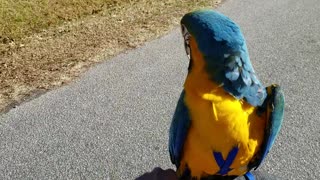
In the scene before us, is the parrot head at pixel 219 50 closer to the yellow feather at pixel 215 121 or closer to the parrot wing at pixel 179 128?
the yellow feather at pixel 215 121

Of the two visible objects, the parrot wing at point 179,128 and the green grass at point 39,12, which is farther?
the green grass at point 39,12

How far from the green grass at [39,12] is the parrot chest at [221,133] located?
3485mm

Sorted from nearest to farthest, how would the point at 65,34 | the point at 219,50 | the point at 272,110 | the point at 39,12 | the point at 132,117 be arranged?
the point at 219,50
the point at 272,110
the point at 132,117
the point at 65,34
the point at 39,12

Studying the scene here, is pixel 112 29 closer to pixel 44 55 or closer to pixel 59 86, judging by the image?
pixel 44 55

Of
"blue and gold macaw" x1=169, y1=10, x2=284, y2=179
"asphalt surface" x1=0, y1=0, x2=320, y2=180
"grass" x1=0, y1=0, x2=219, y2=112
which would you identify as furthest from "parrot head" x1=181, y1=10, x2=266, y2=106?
"grass" x1=0, y1=0, x2=219, y2=112

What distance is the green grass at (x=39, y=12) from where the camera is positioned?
4.86 metres

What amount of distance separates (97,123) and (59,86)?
668mm

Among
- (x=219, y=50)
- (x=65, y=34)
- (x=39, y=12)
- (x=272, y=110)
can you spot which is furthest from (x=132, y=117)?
(x=39, y=12)

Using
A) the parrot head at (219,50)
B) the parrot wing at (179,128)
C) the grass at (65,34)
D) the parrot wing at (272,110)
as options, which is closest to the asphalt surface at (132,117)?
the grass at (65,34)

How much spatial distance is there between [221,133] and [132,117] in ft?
6.28

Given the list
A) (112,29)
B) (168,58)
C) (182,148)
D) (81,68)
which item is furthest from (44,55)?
(182,148)

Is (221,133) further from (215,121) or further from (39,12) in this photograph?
(39,12)

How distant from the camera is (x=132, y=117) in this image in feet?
11.3

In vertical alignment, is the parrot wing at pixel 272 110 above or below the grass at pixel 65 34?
above
